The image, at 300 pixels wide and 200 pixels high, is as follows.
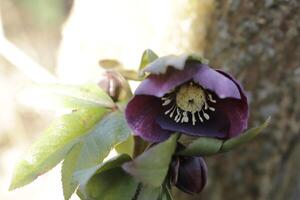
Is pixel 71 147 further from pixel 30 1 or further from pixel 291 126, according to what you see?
pixel 30 1

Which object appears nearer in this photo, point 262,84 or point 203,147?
point 203,147

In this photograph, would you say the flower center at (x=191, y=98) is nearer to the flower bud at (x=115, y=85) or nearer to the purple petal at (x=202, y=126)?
the purple petal at (x=202, y=126)

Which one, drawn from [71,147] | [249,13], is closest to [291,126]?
[249,13]

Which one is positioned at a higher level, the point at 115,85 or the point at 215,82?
the point at 215,82

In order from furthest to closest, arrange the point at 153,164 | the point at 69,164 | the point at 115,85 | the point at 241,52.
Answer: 1. the point at 241,52
2. the point at 115,85
3. the point at 69,164
4. the point at 153,164

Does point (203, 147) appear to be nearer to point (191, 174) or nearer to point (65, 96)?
point (191, 174)

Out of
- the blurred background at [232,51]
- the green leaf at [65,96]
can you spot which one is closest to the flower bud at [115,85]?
the green leaf at [65,96]

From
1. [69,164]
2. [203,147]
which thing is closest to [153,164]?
[203,147]
